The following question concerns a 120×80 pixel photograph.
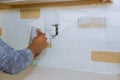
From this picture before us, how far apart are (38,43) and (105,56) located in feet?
1.59

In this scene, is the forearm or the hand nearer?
the forearm

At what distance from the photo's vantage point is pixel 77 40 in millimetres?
1546

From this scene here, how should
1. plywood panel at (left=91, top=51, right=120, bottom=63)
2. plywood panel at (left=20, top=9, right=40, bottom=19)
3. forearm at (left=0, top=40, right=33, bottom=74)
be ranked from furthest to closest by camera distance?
plywood panel at (left=20, top=9, right=40, bottom=19)
plywood panel at (left=91, top=51, right=120, bottom=63)
forearm at (left=0, top=40, right=33, bottom=74)

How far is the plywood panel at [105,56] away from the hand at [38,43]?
38 cm

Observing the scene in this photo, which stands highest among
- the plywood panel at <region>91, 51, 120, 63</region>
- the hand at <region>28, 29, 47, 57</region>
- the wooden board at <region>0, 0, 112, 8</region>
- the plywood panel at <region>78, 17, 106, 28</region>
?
the wooden board at <region>0, 0, 112, 8</region>

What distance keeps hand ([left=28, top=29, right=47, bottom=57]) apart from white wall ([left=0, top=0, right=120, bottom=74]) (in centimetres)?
10

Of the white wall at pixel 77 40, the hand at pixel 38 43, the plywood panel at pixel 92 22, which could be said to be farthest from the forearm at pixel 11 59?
the plywood panel at pixel 92 22

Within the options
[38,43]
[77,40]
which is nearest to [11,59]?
[38,43]

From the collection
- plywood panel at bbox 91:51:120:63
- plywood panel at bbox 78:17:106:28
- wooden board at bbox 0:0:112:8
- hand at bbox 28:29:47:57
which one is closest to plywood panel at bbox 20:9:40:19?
wooden board at bbox 0:0:112:8

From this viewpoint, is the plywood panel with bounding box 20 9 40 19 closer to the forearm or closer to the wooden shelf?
the wooden shelf

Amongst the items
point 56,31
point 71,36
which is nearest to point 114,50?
point 71,36

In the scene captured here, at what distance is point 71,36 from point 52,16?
0.76 ft

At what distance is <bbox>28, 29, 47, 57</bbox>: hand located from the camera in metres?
1.47

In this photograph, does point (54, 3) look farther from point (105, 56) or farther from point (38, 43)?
point (105, 56)
